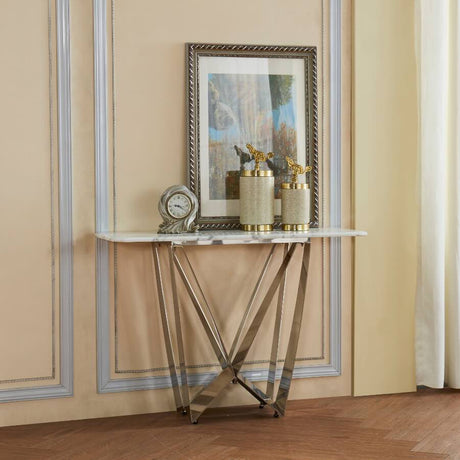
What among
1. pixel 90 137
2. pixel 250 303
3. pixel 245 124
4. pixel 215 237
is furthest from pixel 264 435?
pixel 90 137

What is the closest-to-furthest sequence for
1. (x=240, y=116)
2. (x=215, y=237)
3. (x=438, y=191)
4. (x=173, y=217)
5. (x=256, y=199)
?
(x=215, y=237) → (x=173, y=217) → (x=256, y=199) → (x=240, y=116) → (x=438, y=191)

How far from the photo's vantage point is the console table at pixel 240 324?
3230mm

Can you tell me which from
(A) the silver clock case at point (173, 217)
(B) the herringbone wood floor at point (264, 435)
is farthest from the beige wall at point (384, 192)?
(A) the silver clock case at point (173, 217)

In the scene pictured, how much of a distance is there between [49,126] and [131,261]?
719mm

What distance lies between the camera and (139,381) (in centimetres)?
339

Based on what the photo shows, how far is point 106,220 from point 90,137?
387mm

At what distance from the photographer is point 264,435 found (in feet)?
10.2

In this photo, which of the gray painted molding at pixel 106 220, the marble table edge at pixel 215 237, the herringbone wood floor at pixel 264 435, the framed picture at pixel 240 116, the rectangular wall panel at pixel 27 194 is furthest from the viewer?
the framed picture at pixel 240 116

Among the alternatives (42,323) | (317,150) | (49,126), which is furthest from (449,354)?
(49,126)

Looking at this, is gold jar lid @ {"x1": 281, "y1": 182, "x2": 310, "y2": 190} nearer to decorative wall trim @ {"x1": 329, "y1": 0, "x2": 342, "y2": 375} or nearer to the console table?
the console table

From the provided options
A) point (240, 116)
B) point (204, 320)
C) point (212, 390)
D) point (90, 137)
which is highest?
point (240, 116)

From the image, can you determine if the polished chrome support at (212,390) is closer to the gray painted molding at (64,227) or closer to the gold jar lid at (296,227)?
the gray painted molding at (64,227)

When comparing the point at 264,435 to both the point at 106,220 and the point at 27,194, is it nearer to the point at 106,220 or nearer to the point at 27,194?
the point at 106,220

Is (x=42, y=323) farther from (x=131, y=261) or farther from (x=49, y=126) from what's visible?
(x=49, y=126)
